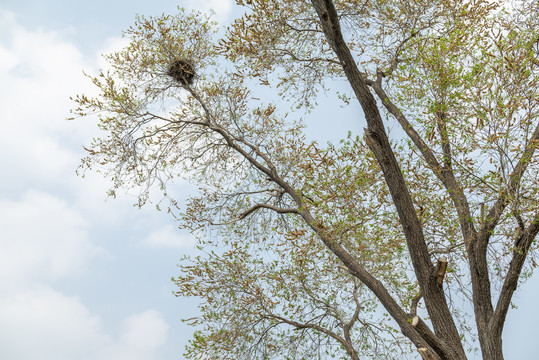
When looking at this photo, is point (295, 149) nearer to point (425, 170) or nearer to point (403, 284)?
point (425, 170)

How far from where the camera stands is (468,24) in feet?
30.0

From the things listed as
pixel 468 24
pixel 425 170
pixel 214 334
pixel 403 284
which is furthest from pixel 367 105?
A: pixel 214 334

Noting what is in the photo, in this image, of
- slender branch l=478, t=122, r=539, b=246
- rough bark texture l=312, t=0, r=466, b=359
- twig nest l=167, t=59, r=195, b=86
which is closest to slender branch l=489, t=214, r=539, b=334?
slender branch l=478, t=122, r=539, b=246

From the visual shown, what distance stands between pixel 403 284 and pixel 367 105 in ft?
14.8

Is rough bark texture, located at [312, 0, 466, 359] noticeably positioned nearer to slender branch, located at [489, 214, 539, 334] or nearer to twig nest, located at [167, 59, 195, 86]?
slender branch, located at [489, 214, 539, 334]

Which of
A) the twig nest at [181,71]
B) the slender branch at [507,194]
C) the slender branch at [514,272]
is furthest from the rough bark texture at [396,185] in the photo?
the twig nest at [181,71]

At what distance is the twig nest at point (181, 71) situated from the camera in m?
10.3

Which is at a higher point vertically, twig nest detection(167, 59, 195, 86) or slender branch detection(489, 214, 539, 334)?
twig nest detection(167, 59, 195, 86)

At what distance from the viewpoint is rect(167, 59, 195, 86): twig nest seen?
33.8ft

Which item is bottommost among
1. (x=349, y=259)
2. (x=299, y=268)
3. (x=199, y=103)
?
(x=349, y=259)

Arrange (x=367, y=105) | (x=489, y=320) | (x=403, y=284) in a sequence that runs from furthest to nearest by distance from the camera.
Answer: (x=403, y=284) → (x=489, y=320) → (x=367, y=105)

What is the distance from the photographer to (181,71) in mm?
10375

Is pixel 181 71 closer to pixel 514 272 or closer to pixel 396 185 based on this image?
pixel 396 185

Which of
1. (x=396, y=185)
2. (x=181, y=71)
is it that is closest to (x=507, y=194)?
(x=396, y=185)
